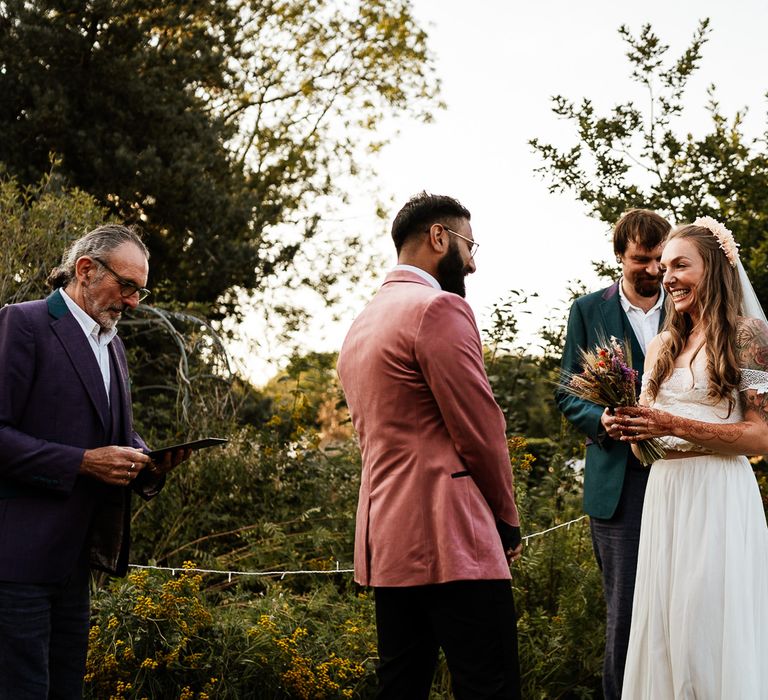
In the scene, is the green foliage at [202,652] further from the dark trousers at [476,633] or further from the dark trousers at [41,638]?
the dark trousers at [476,633]

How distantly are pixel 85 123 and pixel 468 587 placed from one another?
10.2 m

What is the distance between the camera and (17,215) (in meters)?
6.69

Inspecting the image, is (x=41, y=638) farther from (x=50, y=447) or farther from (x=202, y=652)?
(x=202, y=652)

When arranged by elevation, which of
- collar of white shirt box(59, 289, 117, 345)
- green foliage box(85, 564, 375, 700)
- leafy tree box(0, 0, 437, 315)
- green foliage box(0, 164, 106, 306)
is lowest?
green foliage box(85, 564, 375, 700)

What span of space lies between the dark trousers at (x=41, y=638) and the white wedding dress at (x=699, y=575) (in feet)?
7.01

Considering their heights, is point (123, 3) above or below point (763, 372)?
above

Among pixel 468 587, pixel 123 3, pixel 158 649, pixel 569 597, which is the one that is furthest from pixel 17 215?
pixel 123 3

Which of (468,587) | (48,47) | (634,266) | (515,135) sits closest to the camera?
(468,587)

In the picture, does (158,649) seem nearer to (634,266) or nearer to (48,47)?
(634,266)

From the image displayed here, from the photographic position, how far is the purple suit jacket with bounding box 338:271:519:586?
2.88m

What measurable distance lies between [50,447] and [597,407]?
93.5 inches

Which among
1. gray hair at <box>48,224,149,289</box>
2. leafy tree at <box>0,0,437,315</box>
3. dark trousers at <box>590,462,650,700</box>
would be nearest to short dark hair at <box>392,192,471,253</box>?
gray hair at <box>48,224,149,289</box>

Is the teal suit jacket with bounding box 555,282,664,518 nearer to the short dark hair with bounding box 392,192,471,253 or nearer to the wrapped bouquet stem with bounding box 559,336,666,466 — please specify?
the wrapped bouquet stem with bounding box 559,336,666,466

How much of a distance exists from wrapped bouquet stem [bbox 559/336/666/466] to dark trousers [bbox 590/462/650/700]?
0.99ft
